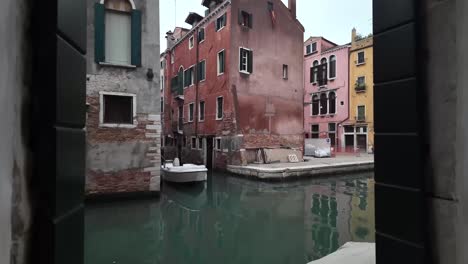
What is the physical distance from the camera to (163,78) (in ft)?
80.1

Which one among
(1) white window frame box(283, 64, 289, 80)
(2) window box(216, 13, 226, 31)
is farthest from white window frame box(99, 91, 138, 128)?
(1) white window frame box(283, 64, 289, 80)

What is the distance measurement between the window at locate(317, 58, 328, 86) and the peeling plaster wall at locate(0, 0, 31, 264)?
26609 mm

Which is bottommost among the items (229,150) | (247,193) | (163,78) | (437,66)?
(247,193)

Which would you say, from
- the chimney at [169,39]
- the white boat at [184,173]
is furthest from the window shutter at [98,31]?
the chimney at [169,39]

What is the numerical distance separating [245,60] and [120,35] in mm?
7992

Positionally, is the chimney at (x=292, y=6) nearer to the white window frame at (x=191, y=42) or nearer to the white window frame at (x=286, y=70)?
the white window frame at (x=286, y=70)

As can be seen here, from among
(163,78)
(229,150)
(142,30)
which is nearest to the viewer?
(142,30)

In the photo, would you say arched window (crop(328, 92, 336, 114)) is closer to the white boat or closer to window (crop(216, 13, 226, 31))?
window (crop(216, 13, 226, 31))

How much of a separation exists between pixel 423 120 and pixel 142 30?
28.6 ft

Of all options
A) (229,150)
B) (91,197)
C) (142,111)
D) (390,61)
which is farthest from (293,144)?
(390,61)

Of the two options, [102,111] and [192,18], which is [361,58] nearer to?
[192,18]

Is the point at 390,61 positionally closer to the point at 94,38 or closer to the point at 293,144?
the point at 94,38

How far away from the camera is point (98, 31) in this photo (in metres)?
8.09

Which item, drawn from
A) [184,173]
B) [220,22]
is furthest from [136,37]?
[220,22]
